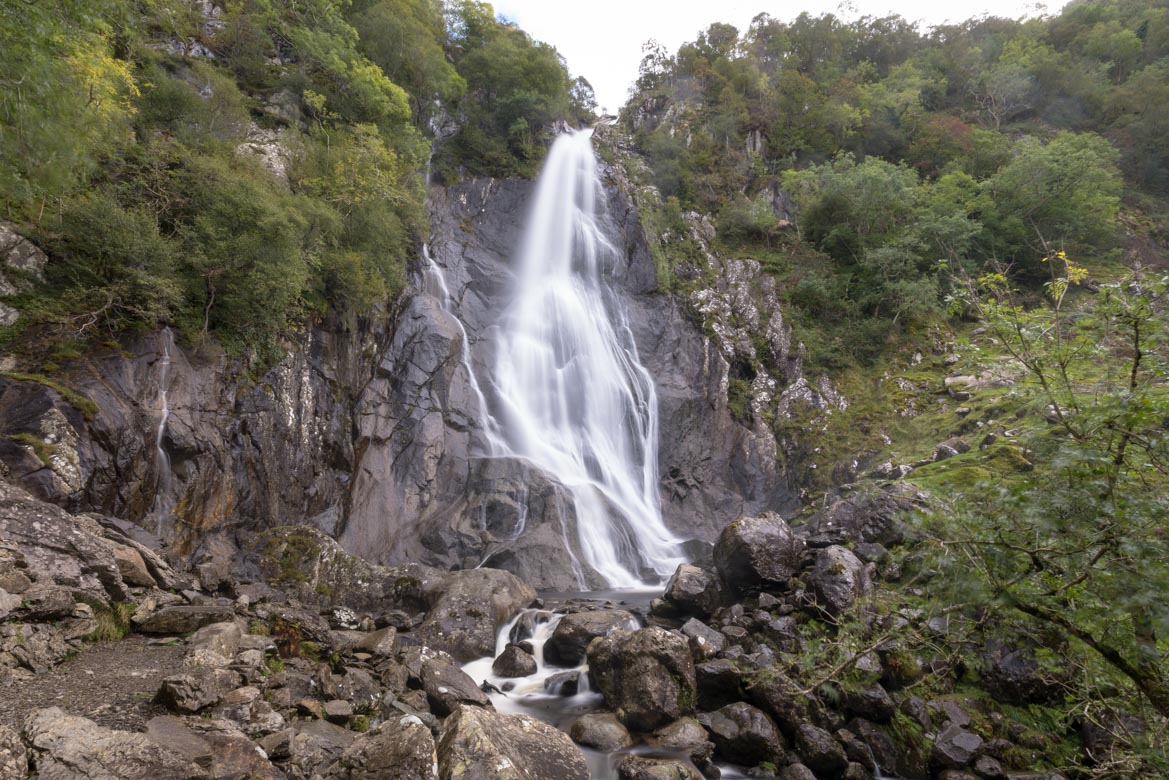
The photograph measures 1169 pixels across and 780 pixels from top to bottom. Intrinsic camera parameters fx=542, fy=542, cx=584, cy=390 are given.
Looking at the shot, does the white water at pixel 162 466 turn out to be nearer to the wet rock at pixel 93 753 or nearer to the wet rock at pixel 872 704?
the wet rock at pixel 93 753

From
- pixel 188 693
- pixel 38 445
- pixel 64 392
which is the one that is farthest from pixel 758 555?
pixel 64 392

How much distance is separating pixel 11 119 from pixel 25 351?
3.84m

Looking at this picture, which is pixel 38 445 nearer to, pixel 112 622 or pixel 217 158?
pixel 112 622

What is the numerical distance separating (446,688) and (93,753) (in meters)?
4.44

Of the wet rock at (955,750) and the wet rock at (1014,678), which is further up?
the wet rock at (1014,678)

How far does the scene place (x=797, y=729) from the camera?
7.00m

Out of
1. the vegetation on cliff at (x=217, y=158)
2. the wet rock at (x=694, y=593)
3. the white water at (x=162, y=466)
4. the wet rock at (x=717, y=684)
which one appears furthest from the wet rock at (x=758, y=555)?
the vegetation on cliff at (x=217, y=158)

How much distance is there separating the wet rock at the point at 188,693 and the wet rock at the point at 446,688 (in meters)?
2.87

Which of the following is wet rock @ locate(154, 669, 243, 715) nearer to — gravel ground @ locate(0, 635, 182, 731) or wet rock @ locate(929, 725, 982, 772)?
gravel ground @ locate(0, 635, 182, 731)

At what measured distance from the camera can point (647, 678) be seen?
7.65 metres

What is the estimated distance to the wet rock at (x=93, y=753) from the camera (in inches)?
132

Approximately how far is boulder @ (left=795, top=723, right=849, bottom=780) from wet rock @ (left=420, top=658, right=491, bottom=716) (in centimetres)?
417

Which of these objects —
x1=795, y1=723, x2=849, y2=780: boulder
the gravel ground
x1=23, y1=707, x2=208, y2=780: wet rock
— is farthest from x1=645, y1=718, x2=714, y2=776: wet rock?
the gravel ground

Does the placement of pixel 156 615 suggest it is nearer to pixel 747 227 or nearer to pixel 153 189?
pixel 153 189
